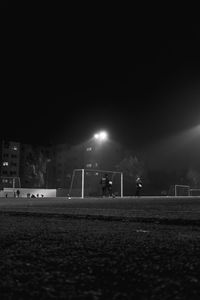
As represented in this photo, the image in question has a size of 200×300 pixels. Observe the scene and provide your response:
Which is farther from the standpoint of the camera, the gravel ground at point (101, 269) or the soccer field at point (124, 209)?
the soccer field at point (124, 209)

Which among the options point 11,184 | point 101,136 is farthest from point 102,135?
point 11,184

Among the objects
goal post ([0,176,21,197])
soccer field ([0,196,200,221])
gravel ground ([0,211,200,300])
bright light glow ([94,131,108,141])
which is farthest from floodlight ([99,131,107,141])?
gravel ground ([0,211,200,300])

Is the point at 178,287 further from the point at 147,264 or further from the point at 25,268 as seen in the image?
the point at 25,268

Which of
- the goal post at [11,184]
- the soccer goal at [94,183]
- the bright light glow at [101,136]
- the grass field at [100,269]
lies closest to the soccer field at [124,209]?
the grass field at [100,269]

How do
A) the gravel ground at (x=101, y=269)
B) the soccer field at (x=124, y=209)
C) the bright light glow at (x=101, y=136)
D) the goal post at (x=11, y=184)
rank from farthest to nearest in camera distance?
the goal post at (x=11, y=184)
the bright light glow at (x=101, y=136)
the soccer field at (x=124, y=209)
the gravel ground at (x=101, y=269)

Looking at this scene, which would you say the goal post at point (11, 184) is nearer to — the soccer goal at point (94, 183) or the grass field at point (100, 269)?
the soccer goal at point (94, 183)

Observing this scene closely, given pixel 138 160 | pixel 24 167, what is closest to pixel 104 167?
pixel 138 160

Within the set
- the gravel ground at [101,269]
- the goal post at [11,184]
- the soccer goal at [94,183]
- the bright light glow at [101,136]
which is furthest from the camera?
the soccer goal at [94,183]

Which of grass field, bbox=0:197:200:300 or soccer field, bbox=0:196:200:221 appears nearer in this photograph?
grass field, bbox=0:197:200:300

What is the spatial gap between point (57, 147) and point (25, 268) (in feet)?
401

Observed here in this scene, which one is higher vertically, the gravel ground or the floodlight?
the floodlight

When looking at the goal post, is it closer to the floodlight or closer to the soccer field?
the floodlight

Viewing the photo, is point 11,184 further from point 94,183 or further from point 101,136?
point 101,136

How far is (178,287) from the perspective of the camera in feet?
5.47
